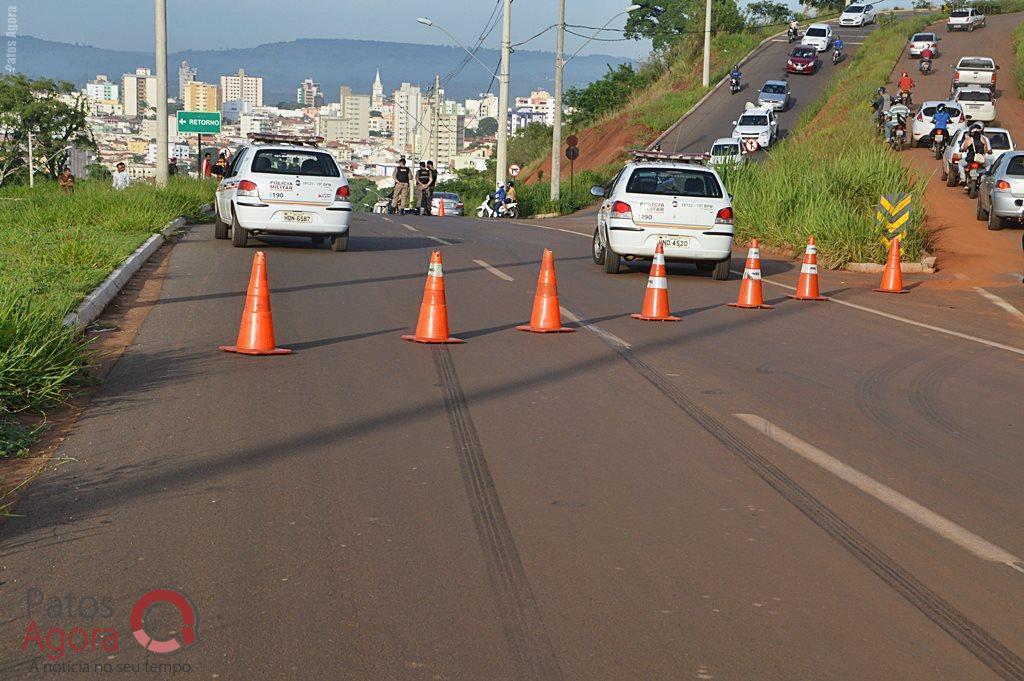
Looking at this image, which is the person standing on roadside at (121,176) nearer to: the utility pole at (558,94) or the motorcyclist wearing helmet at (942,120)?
the utility pole at (558,94)

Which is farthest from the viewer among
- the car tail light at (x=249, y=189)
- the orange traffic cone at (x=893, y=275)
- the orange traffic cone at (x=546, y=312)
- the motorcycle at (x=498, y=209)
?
the motorcycle at (x=498, y=209)

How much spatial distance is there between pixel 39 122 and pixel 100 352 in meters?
61.1

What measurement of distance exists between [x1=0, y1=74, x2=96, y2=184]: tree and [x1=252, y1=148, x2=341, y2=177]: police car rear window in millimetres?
A: 46364

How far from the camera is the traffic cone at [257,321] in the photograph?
10805mm

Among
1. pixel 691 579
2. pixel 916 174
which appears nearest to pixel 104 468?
pixel 691 579

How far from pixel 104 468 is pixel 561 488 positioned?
243 cm

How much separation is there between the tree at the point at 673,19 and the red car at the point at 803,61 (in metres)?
22.3

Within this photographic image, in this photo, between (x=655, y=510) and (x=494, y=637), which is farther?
(x=655, y=510)

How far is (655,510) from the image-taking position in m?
6.52

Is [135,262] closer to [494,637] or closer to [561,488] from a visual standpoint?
[561,488]

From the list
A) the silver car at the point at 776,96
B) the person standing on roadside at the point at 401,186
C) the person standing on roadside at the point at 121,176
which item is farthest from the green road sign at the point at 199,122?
the silver car at the point at 776,96

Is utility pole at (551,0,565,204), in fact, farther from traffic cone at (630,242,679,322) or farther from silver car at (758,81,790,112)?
traffic cone at (630,242,679,322)

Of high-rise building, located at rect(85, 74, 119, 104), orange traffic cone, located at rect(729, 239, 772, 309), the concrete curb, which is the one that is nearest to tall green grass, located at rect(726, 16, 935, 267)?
orange traffic cone, located at rect(729, 239, 772, 309)

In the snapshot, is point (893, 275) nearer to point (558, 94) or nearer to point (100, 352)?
point (100, 352)
